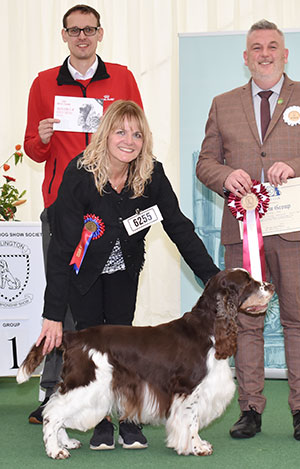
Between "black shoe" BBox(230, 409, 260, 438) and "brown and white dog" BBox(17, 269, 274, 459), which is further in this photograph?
"black shoe" BBox(230, 409, 260, 438)

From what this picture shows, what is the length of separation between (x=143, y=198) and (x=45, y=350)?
89cm

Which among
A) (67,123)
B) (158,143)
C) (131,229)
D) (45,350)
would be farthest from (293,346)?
(158,143)

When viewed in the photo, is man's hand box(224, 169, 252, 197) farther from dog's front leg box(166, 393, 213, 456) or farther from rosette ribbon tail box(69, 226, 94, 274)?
dog's front leg box(166, 393, 213, 456)

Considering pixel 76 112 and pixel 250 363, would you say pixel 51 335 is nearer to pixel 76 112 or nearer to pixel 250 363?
pixel 250 363

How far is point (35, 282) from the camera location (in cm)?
462

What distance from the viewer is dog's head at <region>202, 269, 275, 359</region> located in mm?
3125

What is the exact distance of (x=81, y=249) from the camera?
10.7ft

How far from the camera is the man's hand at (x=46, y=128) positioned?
3713 millimetres

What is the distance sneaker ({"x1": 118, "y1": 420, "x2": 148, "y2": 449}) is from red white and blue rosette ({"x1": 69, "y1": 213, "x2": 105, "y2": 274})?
2.75 feet

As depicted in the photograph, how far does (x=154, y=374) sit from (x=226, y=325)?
16.0 inches

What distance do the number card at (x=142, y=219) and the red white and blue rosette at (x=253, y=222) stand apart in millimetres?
448

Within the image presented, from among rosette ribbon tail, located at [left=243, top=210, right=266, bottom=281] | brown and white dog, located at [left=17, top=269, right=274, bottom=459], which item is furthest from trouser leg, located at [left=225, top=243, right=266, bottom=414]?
brown and white dog, located at [left=17, top=269, right=274, bottom=459]

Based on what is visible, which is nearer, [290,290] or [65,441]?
[65,441]

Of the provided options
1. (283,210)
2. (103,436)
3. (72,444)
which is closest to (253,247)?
(283,210)
